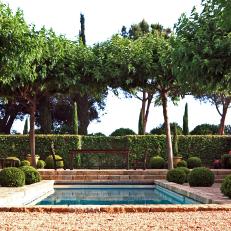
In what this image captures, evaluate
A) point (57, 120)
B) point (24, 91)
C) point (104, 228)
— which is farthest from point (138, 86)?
point (57, 120)

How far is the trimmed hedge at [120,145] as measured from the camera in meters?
24.7

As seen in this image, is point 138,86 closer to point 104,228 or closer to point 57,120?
point 104,228

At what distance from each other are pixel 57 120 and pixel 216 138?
16259mm

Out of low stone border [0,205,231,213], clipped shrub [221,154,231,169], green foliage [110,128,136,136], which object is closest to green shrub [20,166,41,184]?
low stone border [0,205,231,213]

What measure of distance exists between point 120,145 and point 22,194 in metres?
14.1

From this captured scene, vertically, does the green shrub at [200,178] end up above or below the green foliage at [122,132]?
below

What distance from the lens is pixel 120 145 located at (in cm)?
2525

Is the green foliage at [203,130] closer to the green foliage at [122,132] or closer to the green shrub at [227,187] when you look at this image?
the green foliage at [122,132]

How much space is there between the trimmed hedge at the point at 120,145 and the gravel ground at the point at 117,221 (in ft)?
53.8

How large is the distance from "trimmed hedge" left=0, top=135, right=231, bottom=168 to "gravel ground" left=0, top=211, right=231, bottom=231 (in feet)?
53.8

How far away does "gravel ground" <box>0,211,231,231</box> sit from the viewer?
6598 millimetres

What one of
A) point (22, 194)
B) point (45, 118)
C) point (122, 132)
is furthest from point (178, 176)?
point (45, 118)

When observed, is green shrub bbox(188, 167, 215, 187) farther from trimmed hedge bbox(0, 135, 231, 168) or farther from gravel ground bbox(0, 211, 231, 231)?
trimmed hedge bbox(0, 135, 231, 168)

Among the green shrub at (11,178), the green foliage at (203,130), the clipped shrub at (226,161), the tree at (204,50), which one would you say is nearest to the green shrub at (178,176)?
the tree at (204,50)
